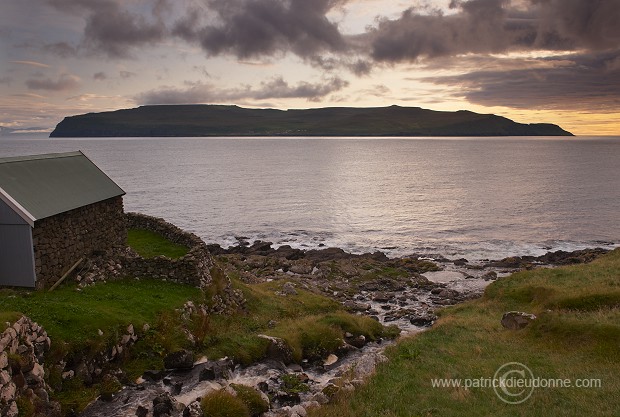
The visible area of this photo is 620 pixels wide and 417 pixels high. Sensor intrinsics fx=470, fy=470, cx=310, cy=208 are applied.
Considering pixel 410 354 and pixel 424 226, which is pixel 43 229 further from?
pixel 424 226

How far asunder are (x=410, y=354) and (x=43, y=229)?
20173 millimetres

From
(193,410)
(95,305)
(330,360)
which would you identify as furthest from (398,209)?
(193,410)

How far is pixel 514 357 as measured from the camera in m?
22.5

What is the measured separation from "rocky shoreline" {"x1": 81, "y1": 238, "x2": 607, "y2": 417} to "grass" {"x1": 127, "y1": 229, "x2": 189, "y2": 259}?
5577mm

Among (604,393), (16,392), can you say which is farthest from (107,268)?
(604,393)

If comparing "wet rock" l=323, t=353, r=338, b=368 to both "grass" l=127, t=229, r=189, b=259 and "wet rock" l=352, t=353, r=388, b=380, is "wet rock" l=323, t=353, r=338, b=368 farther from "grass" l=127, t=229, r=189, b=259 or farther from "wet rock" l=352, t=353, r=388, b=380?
"grass" l=127, t=229, r=189, b=259

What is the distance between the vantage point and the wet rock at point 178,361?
20.9m

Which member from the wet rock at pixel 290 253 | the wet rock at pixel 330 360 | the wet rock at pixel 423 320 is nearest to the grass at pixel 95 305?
the wet rock at pixel 330 360

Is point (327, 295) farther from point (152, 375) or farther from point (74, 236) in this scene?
point (152, 375)

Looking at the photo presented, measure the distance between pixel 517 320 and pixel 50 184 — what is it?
95.1 ft

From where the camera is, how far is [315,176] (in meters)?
156

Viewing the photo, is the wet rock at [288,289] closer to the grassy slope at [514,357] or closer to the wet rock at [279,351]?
the grassy slope at [514,357]

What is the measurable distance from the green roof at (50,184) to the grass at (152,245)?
4.57 meters

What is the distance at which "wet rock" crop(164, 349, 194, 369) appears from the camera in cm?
2088
